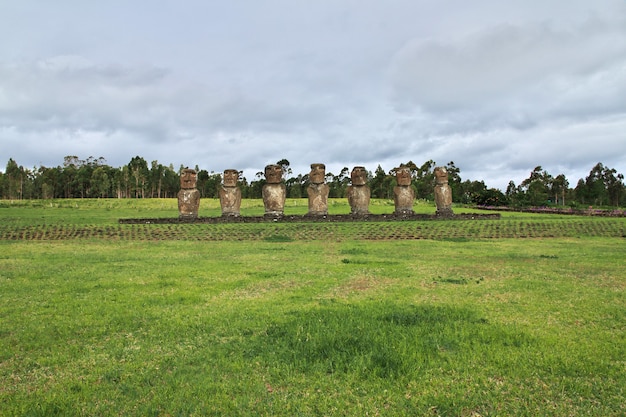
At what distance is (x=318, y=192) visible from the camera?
26.6 meters

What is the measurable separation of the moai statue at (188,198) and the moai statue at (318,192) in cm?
699

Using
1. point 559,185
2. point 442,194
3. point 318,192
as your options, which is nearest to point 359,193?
point 318,192

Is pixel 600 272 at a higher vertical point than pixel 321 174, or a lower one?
lower

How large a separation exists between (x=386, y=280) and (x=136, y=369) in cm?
547

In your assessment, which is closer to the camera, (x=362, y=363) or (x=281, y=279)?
(x=362, y=363)

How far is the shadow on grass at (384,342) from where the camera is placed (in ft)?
14.3

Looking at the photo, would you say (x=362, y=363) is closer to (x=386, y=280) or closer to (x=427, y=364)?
(x=427, y=364)

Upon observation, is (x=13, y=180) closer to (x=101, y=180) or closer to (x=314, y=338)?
(x=101, y=180)

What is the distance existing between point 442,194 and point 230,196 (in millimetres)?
14055

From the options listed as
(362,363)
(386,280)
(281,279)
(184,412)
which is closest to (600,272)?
(386,280)

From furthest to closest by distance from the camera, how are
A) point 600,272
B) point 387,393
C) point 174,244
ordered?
point 174,244
point 600,272
point 387,393

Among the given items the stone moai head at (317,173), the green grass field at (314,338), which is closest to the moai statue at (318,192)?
the stone moai head at (317,173)

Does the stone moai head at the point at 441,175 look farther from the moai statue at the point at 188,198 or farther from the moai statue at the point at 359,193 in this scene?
the moai statue at the point at 188,198

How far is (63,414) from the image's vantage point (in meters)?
3.51
